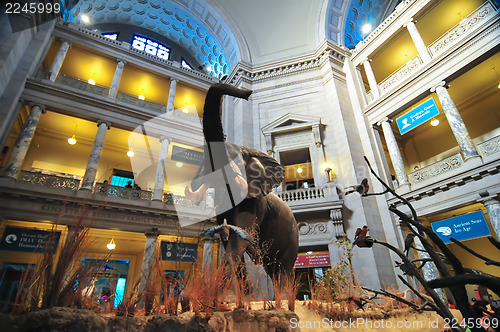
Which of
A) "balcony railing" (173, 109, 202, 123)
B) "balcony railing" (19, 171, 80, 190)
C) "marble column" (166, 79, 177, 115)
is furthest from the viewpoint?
"balcony railing" (173, 109, 202, 123)

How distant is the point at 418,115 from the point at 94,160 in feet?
46.0

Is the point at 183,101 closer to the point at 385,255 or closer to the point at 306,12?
the point at 306,12

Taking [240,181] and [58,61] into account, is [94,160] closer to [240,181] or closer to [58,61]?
[58,61]

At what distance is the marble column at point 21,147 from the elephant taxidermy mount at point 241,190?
11215mm

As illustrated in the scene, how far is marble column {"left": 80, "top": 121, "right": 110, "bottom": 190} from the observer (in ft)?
36.8

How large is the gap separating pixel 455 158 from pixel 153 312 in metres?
11.4

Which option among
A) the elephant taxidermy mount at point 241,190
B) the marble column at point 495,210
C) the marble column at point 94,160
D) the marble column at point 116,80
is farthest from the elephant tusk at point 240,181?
the marble column at point 116,80

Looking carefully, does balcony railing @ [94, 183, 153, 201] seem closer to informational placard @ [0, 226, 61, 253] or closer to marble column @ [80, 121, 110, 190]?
marble column @ [80, 121, 110, 190]

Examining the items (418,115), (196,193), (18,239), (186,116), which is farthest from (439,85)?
(18,239)

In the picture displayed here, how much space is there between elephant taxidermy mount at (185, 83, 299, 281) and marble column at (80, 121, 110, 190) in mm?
10356

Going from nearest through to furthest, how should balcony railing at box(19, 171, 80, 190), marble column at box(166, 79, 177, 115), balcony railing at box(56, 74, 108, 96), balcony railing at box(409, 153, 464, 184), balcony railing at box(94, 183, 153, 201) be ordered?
balcony railing at box(409, 153, 464, 184)
balcony railing at box(19, 171, 80, 190)
balcony railing at box(94, 183, 153, 201)
balcony railing at box(56, 74, 108, 96)
marble column at box(166, 79, 177, 115)

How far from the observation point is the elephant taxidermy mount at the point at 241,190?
90.4 inches

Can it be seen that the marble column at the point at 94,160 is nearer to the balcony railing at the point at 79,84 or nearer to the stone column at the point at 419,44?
the balcony railing at the point at 79,84

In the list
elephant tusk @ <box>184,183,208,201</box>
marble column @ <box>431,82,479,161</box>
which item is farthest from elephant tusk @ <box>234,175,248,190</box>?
marble column @ <box>431,82,479,161</box>
